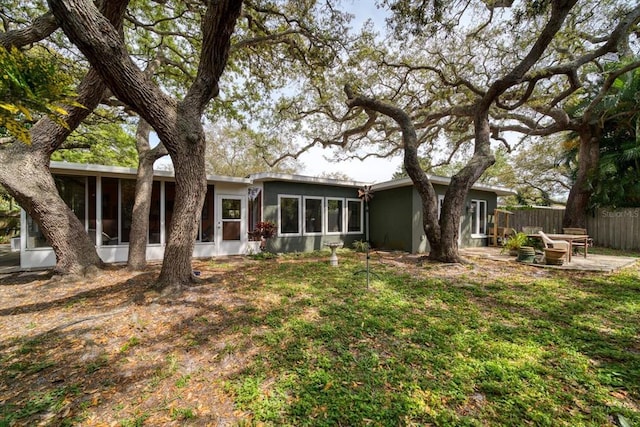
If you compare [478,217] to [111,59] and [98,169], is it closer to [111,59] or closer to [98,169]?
[111,59]

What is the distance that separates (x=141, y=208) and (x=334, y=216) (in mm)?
6245

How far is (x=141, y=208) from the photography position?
6.15m

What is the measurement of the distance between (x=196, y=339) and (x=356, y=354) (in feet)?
5.83

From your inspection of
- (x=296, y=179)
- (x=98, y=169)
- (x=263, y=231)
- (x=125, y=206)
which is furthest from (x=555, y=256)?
(x=98, y=169)

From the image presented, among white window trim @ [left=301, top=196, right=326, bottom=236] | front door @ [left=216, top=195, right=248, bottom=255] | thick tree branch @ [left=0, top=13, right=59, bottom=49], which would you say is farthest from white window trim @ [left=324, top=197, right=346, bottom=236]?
thick tree branch @ [left=0, top=13, right=59, bottom=49]

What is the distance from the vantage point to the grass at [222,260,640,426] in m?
1.84

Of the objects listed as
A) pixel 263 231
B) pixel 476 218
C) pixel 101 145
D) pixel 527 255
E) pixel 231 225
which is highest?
pixel 101 145

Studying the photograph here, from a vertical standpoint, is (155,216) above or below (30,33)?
below

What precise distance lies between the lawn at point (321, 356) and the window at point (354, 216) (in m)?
5.72

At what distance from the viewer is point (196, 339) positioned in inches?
111

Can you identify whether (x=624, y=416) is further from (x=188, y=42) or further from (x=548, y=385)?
(x=188, y=42)

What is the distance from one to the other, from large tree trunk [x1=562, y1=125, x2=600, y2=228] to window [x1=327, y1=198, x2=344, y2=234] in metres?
9.15

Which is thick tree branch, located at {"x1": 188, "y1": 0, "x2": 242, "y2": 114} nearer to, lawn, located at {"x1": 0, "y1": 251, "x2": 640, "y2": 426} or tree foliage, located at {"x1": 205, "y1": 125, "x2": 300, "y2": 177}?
lawn, located at {"x1": 0, "y1": 251, "x2": 640, "y2": 426}

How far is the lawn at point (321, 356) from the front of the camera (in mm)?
1841
